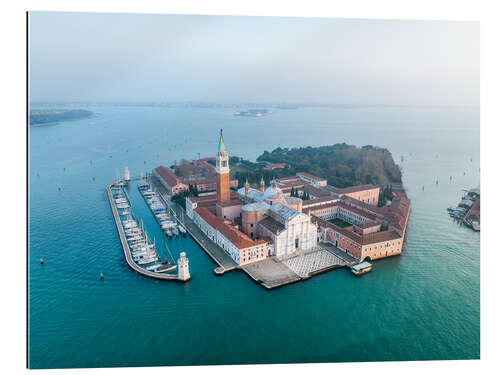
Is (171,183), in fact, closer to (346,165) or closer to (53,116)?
(346,165)

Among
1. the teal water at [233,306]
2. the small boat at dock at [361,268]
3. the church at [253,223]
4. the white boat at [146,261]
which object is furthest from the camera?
the church at [253,223]

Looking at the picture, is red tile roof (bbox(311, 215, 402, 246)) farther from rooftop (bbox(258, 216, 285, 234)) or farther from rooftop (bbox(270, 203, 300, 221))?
rooftop (bbox(258, 216, 285, 234))

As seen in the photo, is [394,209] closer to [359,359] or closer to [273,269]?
[273,269]

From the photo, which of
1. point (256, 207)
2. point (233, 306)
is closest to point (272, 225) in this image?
point (256, 207)

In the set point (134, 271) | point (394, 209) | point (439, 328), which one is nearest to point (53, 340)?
point (134, 271)

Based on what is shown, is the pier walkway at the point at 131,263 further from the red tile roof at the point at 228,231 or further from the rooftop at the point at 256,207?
the rooftop at the point at 256,207

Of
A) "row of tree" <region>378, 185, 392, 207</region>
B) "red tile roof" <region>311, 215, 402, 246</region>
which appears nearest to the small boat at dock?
"red tile roof" <region>311, 215, 402, 246</region>

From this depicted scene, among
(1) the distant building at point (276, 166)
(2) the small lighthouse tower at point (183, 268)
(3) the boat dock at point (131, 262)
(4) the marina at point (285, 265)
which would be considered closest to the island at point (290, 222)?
(4) the marina at point (285, 265)
